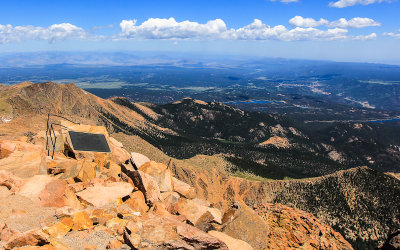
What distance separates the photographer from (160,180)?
25906 millimetres

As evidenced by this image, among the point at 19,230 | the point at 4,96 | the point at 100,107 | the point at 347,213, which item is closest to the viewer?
the point at 19,230

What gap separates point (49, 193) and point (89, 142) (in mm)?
11441

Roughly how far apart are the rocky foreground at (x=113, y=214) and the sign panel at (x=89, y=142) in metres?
0.71

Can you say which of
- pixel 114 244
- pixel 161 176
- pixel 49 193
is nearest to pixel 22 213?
pixel 49 193

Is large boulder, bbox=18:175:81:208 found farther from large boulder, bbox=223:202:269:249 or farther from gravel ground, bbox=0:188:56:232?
large boulder, bbox=223:202:269:249

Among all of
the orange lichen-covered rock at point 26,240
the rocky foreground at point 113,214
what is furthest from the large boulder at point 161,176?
the orange lichen-covered rock at point 26,240

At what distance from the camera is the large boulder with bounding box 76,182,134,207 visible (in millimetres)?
18188

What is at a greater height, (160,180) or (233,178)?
(160,180)

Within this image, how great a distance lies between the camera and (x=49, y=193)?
16.9 m

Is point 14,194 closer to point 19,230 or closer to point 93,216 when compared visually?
point 19,230

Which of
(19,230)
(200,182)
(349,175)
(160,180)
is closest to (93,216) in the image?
(19,230)

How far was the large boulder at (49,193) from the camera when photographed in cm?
1661

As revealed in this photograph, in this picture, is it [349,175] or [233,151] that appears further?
[233,151]

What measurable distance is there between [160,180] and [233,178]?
60.9 meters
